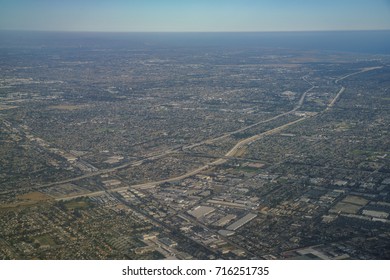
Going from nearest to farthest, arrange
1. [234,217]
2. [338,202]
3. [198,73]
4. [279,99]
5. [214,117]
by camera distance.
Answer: [234,217], [338,202], [214,117], [279,99], [198,73]

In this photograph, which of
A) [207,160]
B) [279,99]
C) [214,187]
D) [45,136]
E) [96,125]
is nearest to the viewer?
[214,187]

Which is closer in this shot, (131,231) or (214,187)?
(131,231)

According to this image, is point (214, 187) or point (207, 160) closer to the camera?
point (214, 187)

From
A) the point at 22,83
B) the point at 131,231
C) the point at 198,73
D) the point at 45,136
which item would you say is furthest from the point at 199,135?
the point at 198,73

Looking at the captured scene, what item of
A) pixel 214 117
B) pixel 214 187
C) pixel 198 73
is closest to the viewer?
pixel 214 187

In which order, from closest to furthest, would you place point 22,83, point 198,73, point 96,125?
point 96,125 → point 22,83 → point 198,73

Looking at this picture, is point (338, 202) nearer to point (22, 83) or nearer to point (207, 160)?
point (207, 160)

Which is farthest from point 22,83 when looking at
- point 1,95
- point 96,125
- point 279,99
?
point 279,99

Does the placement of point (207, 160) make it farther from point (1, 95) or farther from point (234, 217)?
point (1, 95)
